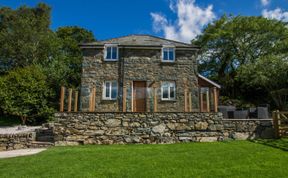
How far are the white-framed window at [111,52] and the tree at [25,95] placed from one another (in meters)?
5.92

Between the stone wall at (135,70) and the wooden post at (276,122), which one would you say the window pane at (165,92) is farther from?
the wooden post at (276,122)

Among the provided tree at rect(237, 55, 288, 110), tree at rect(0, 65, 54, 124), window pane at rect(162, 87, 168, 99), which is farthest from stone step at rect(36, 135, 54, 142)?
tree at rect(237, 55, 288, 110)

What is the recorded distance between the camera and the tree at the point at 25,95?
14297mm

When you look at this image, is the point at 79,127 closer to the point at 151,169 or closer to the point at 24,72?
the point at 151,169

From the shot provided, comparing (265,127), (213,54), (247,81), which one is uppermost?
(213,54)

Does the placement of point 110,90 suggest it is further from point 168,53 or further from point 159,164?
point 159,164

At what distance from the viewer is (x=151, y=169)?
15.3ft

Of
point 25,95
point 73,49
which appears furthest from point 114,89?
point 73,49

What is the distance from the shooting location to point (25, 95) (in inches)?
578

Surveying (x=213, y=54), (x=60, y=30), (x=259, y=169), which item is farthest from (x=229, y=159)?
(x=60, y=30)

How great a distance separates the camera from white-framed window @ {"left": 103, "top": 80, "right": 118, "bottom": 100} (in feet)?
46.2

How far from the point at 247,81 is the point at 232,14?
11.8 meters

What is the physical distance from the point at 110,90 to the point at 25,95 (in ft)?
22.0

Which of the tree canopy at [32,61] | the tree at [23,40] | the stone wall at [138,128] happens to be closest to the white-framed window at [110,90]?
A: the tree canopy at [32,61]
